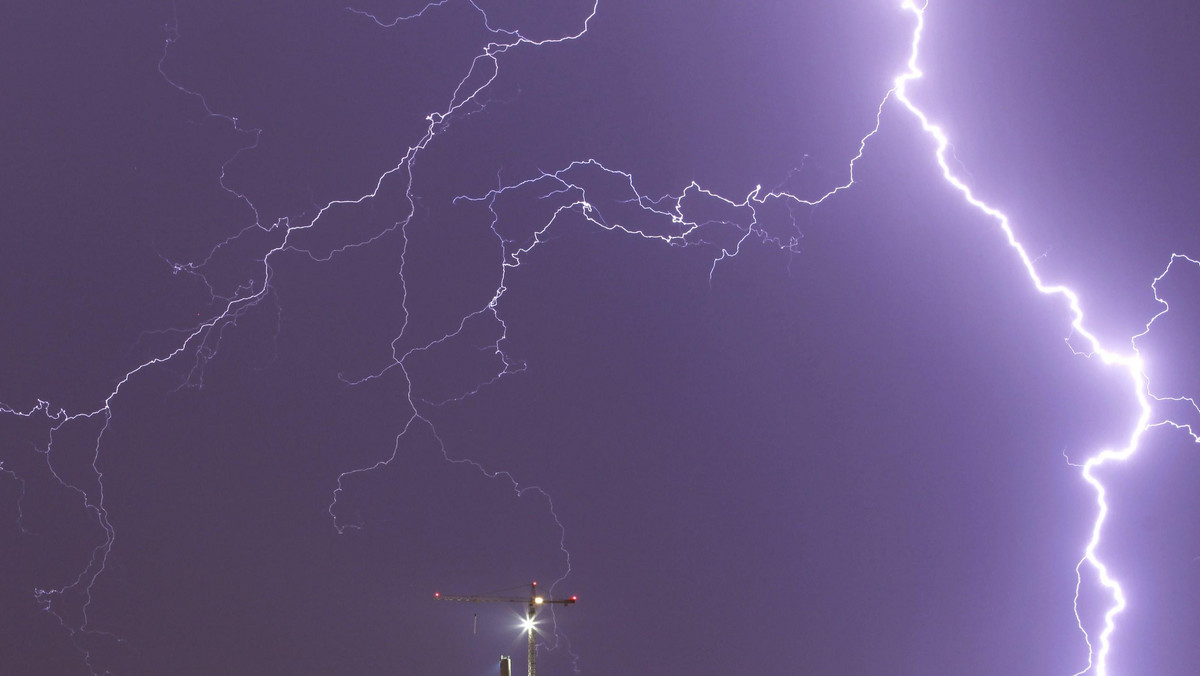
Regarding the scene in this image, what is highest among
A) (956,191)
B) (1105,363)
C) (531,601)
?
(956,191)

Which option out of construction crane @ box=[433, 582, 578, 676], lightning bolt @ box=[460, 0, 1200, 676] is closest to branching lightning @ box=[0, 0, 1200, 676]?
lightning bolt @ box=[460, 0, 1200, 676]

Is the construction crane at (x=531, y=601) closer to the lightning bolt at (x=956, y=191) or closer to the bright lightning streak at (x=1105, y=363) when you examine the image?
the lightning bolt at (x=956, y=191)

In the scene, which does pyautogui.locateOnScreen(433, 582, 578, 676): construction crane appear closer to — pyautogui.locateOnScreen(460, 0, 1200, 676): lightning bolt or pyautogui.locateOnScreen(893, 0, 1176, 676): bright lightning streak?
pyautogui.locateOnScreen(460, 0, 1200, 676): lightning bolt

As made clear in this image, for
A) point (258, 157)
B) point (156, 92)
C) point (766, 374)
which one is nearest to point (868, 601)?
point (766, 374)

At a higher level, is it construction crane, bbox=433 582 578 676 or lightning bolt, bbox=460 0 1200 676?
lightning bolt, bbox=460 0 1200 676

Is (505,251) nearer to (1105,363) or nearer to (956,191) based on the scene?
(956,191)

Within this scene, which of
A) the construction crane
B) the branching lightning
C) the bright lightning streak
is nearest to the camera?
the branching lightning

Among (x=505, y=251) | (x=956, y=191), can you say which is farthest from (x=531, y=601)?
(x=956, y=191)

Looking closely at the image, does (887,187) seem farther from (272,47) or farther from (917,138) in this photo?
(272,47)
